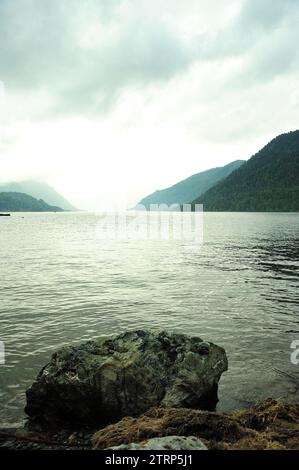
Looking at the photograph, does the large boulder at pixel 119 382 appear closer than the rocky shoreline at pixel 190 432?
No

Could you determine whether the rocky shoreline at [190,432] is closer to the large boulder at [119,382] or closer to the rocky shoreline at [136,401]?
the rocky shoreline at [136,401]

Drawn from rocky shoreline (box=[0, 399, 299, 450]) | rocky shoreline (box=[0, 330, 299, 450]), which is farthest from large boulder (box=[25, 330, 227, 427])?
rocky shoreline (box=[0, 399, 299, 450])

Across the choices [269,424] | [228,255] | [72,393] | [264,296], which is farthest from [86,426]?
[228,255]

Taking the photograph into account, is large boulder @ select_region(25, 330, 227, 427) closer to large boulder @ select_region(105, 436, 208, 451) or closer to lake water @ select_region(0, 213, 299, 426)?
lake water @ select_region(0, 213, 299, 426)

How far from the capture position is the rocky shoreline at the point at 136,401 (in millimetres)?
7629

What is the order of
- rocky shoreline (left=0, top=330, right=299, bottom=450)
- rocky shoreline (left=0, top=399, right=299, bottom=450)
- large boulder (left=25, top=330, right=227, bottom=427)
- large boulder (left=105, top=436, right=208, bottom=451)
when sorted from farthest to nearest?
large boulder (left=25, top=330, right=227, bottom=427) → rocky shoreline (left=0, top=330, right=299, bottom=450) → rocky shoreline (left=0, top=399, right=299, bottom=450) → large boulder (left=105, top=436, right=208, bottom=451)

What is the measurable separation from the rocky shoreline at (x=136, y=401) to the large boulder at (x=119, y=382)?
0.08 feet

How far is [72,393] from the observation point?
9.66 metres

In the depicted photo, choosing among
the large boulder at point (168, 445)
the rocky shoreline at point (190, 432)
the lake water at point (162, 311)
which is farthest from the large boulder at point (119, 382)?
the large boulder at point (168, 445)

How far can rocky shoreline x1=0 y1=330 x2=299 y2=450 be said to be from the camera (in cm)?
763

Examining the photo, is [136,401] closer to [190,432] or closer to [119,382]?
[119,382]

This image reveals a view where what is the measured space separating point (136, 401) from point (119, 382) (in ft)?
2.25

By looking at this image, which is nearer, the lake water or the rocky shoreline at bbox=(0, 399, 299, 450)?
the rocky shoreline at bbox=(0, 399, 299, 450)

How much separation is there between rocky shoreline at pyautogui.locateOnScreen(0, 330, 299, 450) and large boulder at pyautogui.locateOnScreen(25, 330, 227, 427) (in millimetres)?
25
